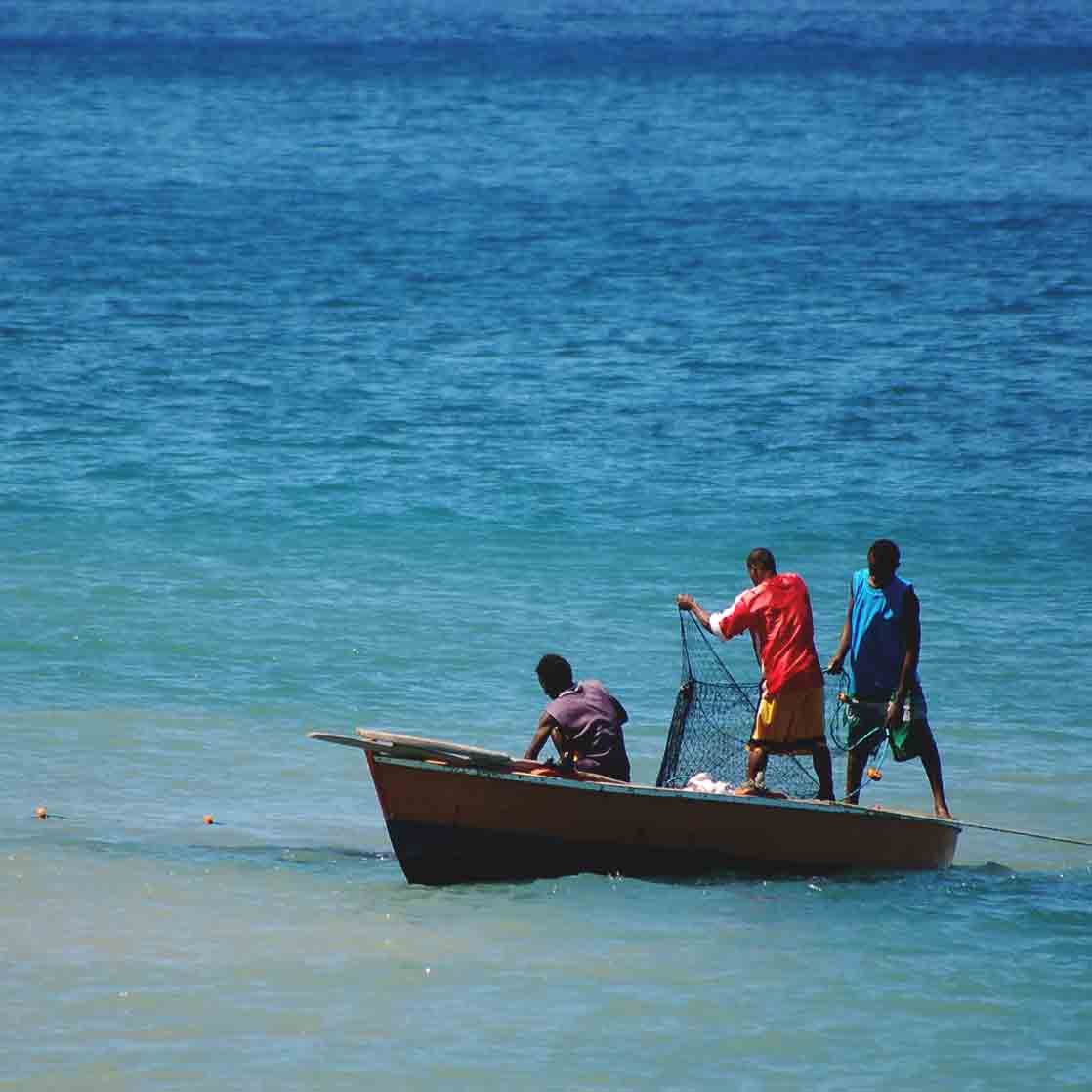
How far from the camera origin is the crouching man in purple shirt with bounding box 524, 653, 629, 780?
9.66 metres

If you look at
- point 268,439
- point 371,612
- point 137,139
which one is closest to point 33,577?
point 371,612

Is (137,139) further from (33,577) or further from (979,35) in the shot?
(979,35)

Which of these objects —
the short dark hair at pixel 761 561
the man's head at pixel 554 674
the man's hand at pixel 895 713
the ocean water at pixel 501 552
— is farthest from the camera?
the man's hand at pixel 895 713

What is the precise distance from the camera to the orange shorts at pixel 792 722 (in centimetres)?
997

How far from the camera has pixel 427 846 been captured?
9.65 metres

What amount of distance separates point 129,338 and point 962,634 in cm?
1534

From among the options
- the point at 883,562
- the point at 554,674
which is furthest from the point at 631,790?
the point at 883,562

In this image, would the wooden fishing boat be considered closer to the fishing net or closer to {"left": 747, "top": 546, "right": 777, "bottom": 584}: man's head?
the fishing net

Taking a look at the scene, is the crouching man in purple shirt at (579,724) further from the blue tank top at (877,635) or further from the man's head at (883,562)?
the man's head at (883,562)

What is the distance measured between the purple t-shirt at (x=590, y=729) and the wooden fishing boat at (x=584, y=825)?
16 cm

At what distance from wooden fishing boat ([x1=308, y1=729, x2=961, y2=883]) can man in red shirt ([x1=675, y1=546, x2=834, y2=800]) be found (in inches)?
14.0

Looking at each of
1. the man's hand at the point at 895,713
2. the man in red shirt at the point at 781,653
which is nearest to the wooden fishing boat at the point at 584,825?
the man in red shirt at the point at 781,653

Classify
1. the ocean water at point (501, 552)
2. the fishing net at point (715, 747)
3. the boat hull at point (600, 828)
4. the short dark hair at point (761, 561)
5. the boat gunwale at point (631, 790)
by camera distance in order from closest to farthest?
the ocean water at point (501, 552)
the boat gunwale at point (631, 790)
the boat hull at point (600, 828)
the short dark hair at point (761, 561)
the fishing net at point (715, 747)

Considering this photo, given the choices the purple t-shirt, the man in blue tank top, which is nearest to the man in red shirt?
the man in blue tank top
